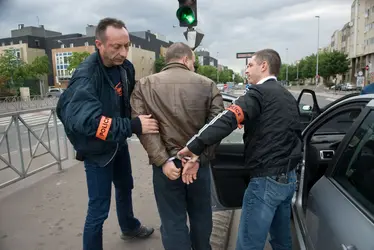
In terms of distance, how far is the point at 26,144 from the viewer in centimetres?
529

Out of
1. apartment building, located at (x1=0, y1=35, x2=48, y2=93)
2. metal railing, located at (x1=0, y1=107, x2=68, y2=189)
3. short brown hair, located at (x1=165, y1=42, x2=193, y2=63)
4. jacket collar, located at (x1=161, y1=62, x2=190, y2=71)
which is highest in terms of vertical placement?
apartment building, located at (x1=0, y1=35, x2=48, y2=93)

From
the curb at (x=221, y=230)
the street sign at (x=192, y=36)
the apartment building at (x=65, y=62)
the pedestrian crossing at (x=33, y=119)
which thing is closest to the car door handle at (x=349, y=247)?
the curb at (x=221, y=230)

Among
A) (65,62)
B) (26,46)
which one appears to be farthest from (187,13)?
(26,46)

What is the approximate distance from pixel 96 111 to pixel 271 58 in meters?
Result: 1.27

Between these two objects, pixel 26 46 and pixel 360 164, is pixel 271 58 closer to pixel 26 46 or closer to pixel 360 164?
pixel 360 164

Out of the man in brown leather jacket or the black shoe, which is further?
the black shoe

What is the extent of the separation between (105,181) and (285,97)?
151 centimetres

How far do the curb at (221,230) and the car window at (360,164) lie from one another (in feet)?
4.96

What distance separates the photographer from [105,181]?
2.49m

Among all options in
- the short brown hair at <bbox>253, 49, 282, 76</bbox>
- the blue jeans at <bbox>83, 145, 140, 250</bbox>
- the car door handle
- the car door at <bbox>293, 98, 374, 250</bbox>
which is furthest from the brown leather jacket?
the car door handle

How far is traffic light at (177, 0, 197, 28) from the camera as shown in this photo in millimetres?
5152

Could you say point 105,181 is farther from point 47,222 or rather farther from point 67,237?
point 47,222

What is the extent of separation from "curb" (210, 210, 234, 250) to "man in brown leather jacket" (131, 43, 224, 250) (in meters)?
0.80

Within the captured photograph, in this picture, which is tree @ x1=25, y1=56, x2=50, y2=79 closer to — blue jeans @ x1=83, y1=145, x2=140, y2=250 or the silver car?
blue jeans @ x1=83, y1=145, x2=140, y2=250
